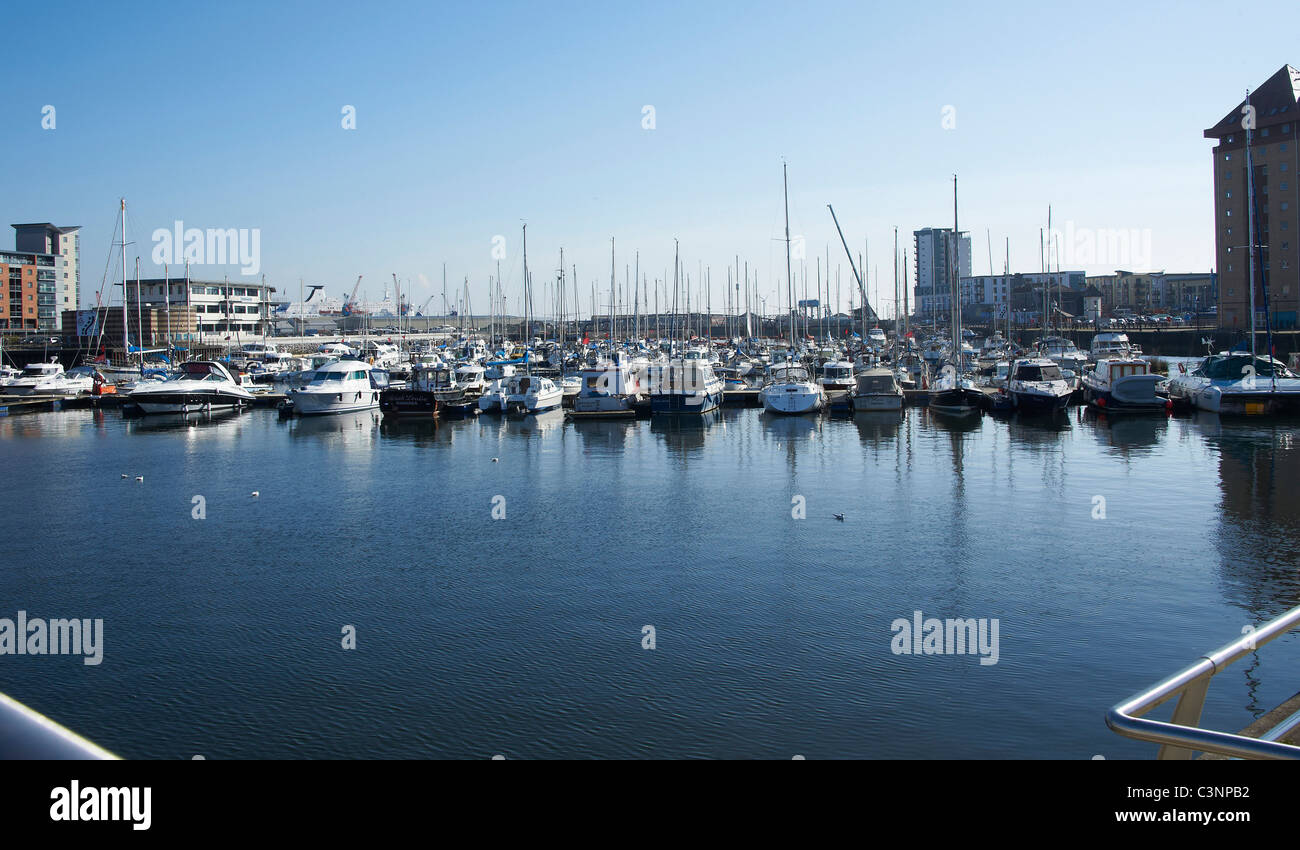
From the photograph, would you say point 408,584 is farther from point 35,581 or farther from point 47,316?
point 47,316

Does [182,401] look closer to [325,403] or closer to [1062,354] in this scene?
[325,403]

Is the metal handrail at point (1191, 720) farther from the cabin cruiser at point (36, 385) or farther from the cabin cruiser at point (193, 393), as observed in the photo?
the cabin cruiser at point (36, 385)

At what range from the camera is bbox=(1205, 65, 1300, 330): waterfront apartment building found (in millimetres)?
89188

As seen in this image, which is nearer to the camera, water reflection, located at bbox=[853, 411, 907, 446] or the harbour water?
the harbour water

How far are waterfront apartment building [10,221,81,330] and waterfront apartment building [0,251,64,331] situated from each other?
2409mm

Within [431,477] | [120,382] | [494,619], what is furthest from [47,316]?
[494,619]

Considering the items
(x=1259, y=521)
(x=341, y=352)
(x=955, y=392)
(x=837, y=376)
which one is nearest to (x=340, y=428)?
(x=837, y=376)

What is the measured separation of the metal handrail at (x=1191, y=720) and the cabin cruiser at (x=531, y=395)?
51114 millimetres

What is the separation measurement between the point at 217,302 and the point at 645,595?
12493cm

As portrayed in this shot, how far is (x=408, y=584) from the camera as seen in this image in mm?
21047

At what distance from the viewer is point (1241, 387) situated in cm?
4822

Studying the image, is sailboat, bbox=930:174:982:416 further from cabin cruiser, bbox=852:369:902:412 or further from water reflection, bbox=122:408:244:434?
water reflection, bbox=122:408:244:434

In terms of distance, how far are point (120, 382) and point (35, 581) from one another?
55457 millimetres

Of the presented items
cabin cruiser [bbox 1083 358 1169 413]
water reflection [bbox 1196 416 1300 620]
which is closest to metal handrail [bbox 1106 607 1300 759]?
water reflection [bbox 1196 416 1300 620]
